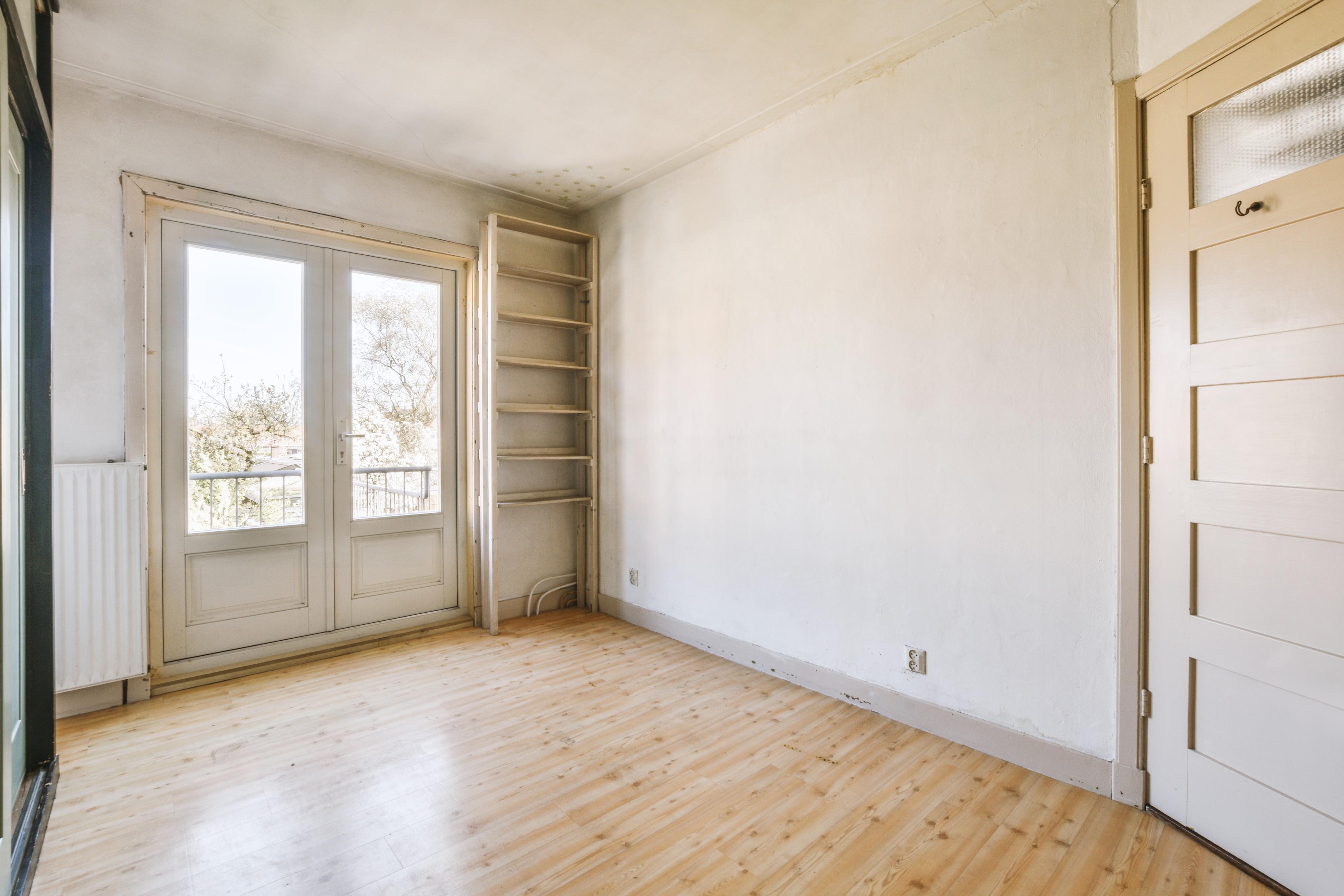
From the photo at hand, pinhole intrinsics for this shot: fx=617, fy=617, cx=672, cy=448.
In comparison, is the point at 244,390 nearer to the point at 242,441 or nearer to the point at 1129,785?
the point at 242,441

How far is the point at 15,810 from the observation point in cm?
196

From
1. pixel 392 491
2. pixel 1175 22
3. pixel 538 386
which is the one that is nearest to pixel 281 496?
pixel 392 491

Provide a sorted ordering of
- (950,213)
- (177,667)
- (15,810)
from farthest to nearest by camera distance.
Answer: (177,667) < (950,213) < (15,810)

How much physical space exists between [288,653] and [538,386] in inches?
89.3

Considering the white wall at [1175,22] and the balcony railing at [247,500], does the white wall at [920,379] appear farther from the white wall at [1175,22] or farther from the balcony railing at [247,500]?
the balcony railing at [247,500]

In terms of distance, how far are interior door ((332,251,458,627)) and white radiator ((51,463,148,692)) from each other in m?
0.95

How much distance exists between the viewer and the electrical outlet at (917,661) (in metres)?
2.71

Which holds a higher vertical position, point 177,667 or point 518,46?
point 518,46

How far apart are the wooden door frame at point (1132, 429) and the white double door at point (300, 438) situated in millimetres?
3687

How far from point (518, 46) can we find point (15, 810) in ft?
10.8

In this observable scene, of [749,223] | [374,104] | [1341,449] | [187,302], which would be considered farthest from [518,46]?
[1341,449]

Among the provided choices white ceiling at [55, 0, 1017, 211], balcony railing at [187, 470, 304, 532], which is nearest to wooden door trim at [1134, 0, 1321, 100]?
white ceiling at [55, 0, 1017, 211]

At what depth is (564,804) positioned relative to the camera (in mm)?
2168

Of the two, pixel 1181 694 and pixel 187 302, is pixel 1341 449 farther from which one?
pixel 187 302
